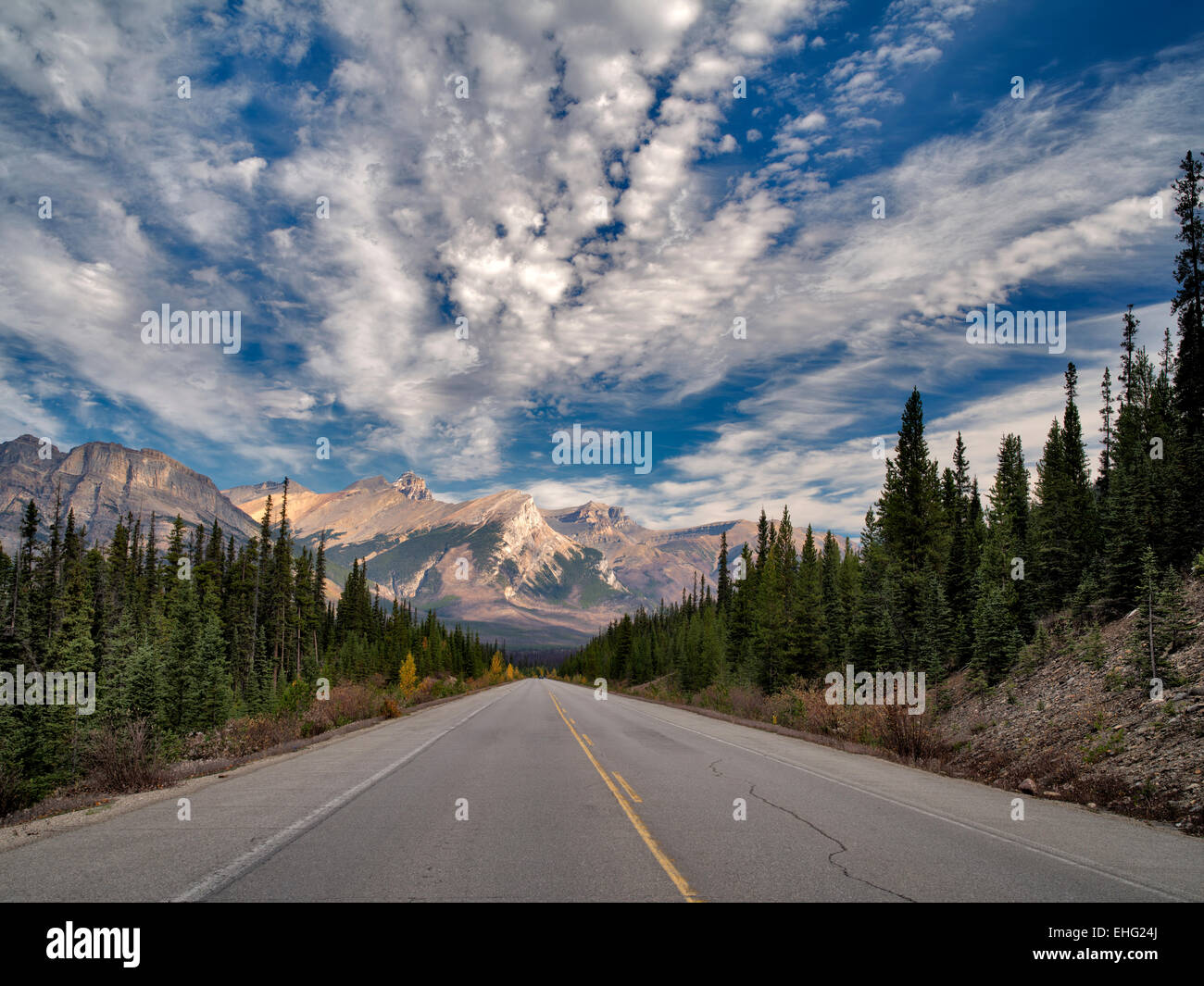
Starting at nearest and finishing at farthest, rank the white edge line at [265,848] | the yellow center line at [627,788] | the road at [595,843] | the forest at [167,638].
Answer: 1. the white edge line at [265,848]
2. the road at [595,843]
3. the yellow center line at [627,788]
4. the forest at [167,638]

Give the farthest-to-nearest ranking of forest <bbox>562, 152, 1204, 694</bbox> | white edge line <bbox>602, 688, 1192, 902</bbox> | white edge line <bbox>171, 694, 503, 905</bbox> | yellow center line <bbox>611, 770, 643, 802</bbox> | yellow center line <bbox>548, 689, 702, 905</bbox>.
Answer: forest <bbox>562, 152, 1204, 694</bbox>, yellow center line <bbox>611, 770, 643, 802</bbox>, white edge line <bbox>602, 688, 1192, 902</bbox>, yellow center line <bbox>548, 689, 702, 905</bbox>, white edge line <bbox>171, 694, 503, 905</bbox>

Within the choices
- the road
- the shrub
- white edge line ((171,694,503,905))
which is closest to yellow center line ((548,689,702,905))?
the road

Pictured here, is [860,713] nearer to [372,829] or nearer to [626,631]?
[372,829]

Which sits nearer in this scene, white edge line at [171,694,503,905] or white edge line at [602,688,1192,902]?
white edge line at [171,694,503,905]

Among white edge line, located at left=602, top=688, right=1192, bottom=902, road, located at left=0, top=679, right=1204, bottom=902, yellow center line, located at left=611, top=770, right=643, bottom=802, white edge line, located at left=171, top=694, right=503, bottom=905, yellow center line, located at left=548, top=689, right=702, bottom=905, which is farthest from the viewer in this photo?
yellow center line, located at left=611, top=770, right=643, bottom=802

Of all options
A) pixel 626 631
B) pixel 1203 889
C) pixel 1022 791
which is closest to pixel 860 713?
pixel 1022 791

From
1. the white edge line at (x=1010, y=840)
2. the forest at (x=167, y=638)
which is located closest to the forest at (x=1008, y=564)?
the white edge line at (x=1010, y=840)

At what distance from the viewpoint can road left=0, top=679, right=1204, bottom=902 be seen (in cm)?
547

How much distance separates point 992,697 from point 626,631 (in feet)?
287

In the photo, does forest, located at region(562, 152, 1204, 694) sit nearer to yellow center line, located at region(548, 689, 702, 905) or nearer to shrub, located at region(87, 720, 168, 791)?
yellow center line, located at region(548, 689, 702, 905)

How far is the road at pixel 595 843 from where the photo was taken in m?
5.47

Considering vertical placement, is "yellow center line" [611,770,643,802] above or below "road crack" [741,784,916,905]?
below

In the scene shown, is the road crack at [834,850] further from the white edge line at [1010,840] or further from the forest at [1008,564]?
the forest at [1008,564]
